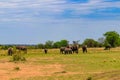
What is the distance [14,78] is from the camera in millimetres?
23609

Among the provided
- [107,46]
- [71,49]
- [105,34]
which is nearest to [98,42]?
[105,34]

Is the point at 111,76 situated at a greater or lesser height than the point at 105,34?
lesser

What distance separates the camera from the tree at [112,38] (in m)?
109

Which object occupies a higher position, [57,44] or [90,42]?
[90,42]

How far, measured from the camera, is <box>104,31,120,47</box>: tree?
109494 mm

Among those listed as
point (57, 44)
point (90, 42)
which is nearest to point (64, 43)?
point (57, 44)

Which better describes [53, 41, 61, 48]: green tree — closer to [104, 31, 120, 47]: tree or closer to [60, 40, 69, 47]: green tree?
[60, 40, 69, 47]: green tree

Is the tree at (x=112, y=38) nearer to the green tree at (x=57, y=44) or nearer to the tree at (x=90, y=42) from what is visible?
the tree at (x=90, y=42)

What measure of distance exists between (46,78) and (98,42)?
3834 inches

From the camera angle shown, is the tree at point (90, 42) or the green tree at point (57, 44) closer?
the green tree at point (57, 44)

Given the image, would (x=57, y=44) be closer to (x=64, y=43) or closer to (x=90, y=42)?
(x=64, y=43)

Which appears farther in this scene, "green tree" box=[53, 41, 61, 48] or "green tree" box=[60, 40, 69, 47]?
"green tree" box=[60, 40, 69, 47]

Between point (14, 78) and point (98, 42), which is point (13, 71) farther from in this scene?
point (98, 42)

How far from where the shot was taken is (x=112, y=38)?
361ft
